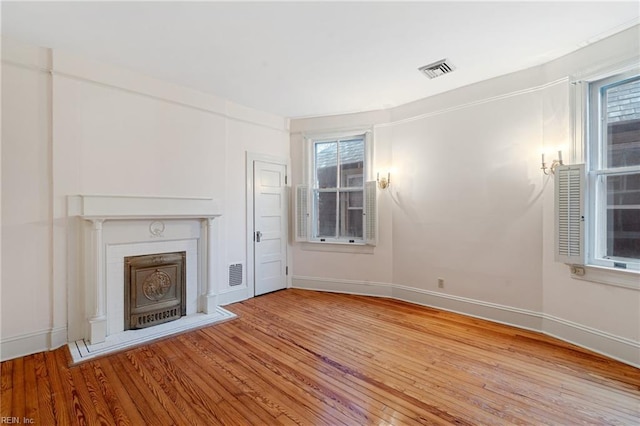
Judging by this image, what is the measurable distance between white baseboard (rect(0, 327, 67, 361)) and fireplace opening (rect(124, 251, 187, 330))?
0.54 m

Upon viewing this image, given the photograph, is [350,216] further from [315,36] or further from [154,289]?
[154,289]

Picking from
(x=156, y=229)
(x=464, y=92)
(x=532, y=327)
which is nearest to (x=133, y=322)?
(x=156, y=229)

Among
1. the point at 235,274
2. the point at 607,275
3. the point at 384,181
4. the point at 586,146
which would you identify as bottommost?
the point at 235,274

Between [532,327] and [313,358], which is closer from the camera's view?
[313,358]

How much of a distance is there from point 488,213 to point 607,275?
1.20 m

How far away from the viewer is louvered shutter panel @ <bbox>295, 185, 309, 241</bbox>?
16.2 feet

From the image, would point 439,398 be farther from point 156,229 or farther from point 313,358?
point 156,229

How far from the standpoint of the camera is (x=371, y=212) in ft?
14.8

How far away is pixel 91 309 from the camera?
296 centimetres

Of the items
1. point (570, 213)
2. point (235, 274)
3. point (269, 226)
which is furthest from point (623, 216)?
point (235, 274)

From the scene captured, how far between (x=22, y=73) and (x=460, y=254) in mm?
5012

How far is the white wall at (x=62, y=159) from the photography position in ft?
8.82

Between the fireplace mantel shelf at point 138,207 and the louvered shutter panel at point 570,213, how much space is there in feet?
12.4

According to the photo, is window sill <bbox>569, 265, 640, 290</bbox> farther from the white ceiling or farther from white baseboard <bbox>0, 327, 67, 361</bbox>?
white baseboard <bbox>0, 327, 67, 361</bbox>
